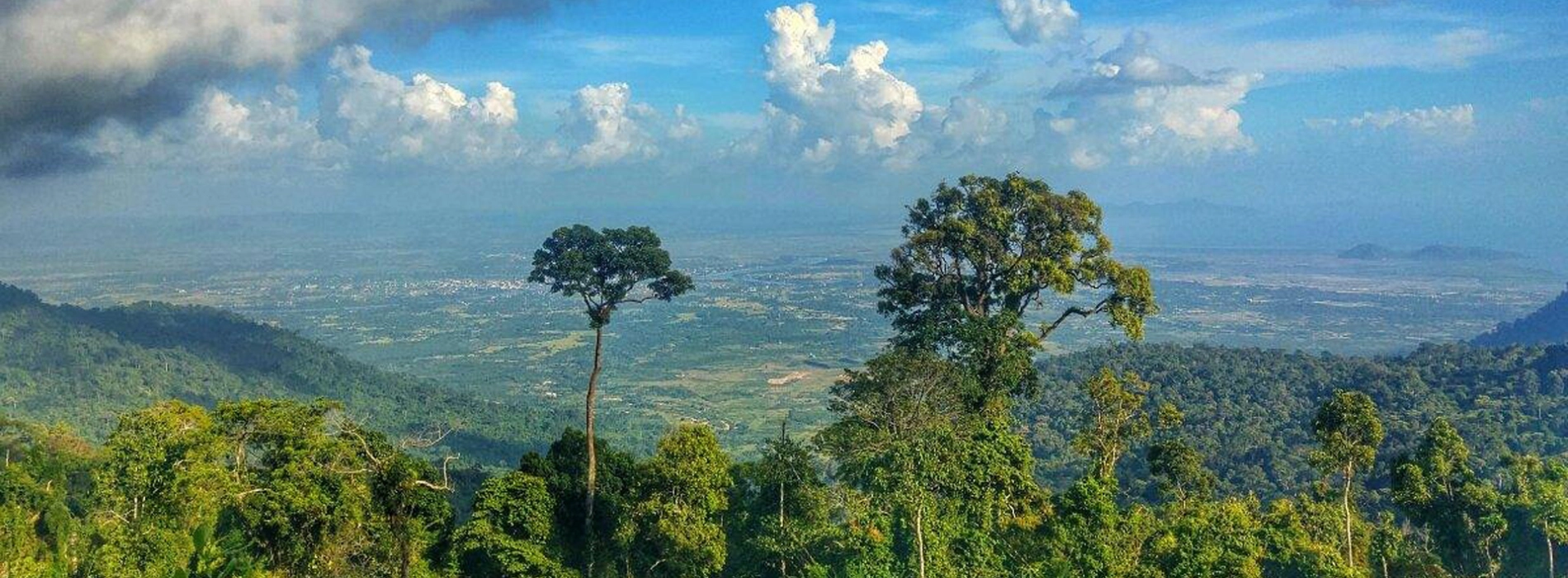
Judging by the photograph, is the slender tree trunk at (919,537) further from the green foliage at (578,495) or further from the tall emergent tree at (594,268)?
the tall emergent tree at (594,268)

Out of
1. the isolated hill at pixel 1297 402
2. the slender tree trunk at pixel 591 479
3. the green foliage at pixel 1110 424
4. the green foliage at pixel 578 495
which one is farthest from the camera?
the isolated hill at pixel 1297 402

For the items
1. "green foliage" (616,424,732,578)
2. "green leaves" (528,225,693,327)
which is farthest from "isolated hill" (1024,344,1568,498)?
"green leaves" (528,225,693,327)

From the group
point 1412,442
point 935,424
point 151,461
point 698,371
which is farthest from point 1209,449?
point 698,371

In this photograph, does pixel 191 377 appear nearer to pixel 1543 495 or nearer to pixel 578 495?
pixel 578 495

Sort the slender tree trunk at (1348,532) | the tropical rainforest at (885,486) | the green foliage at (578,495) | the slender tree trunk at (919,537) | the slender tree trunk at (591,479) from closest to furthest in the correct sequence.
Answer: the slender tree trunk at (919,537), the tropical rainforest at (885,486), the slender tree trunk at (1348,532), the slender tree trunk at (591,479), the green foliage at (578,495)

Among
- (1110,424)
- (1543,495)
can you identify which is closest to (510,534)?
(1110,424)

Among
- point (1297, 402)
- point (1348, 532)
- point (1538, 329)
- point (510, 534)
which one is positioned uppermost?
point (1348, 532)

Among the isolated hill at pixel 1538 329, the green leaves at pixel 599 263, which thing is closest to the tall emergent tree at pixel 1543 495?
the green leaves at pixel 599 263
